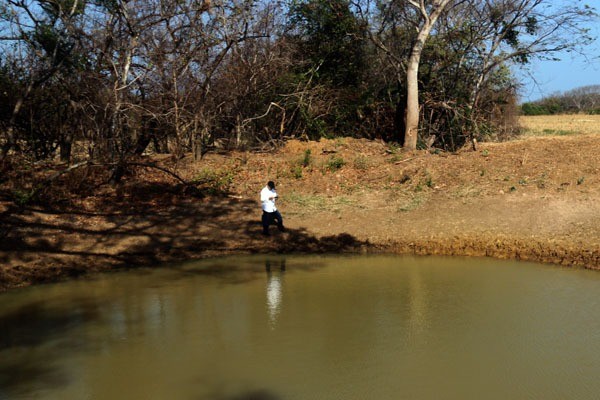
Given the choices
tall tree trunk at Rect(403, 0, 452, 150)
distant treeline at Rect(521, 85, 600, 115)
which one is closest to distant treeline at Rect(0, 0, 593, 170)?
tall tree trunk at Rect(403, 0, 452, 150)

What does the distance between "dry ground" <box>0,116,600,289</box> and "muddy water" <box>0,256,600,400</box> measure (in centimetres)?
91

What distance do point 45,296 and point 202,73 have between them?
9917mm

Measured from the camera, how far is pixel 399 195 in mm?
16672

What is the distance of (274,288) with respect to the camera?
11.4m

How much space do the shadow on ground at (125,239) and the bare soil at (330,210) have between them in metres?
0.03

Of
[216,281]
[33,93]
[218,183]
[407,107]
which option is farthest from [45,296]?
[407,107]

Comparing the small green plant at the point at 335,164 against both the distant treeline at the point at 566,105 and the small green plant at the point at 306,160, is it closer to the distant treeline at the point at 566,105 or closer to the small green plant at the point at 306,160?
the small green plant at the point at 306,160

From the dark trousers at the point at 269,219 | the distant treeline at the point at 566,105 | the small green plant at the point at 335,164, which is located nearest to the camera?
the dark trousers at the point at 269,219

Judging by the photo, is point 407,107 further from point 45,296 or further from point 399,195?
point 45,296

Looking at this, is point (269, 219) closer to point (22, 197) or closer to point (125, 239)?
point (125, 239)

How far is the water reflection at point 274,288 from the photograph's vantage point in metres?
9.81

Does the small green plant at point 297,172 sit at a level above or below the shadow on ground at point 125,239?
above

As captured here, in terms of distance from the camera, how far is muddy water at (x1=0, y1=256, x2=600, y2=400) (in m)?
7.27

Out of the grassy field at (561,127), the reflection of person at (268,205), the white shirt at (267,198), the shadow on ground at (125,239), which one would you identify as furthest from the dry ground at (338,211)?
the grassy field at (561,127)
